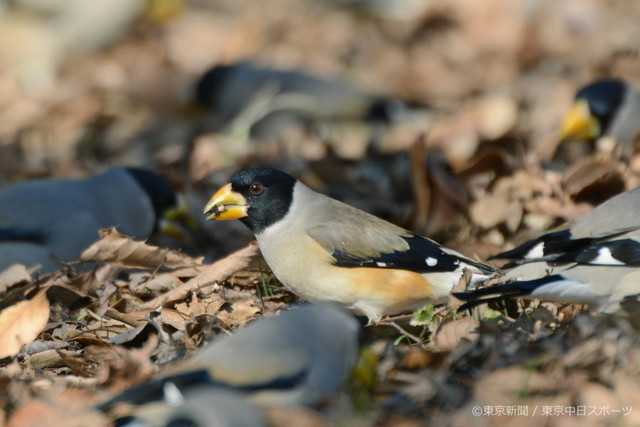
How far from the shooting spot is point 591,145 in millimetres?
7852

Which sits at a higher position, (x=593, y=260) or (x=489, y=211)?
(x=593, y=260)

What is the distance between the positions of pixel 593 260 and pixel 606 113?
415 cm

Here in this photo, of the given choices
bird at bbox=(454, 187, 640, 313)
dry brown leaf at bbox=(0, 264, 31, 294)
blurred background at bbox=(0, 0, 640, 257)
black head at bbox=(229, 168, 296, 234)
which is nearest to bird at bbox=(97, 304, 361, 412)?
bird at bbox=(454, 187, 640, 313)

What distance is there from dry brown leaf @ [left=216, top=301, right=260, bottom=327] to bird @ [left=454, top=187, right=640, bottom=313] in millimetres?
1096

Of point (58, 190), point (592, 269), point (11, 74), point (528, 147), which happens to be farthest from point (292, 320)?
point (11, 74)

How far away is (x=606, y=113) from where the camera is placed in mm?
8148

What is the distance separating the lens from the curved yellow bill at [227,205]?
16.6ft

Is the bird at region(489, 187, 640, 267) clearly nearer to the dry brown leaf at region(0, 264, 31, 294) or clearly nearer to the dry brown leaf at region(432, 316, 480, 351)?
the dry brown leaf at region(432, 316, 480, 351)

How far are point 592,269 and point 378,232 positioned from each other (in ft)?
3.57

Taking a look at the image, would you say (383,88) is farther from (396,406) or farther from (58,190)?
(396,406)

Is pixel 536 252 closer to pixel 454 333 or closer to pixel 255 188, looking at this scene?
pixel 454 333

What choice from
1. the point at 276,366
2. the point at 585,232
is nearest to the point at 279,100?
the point at 585,232

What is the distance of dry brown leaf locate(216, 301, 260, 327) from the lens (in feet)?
14.9

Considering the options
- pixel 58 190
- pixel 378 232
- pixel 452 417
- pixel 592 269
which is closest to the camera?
pixel 452 417
